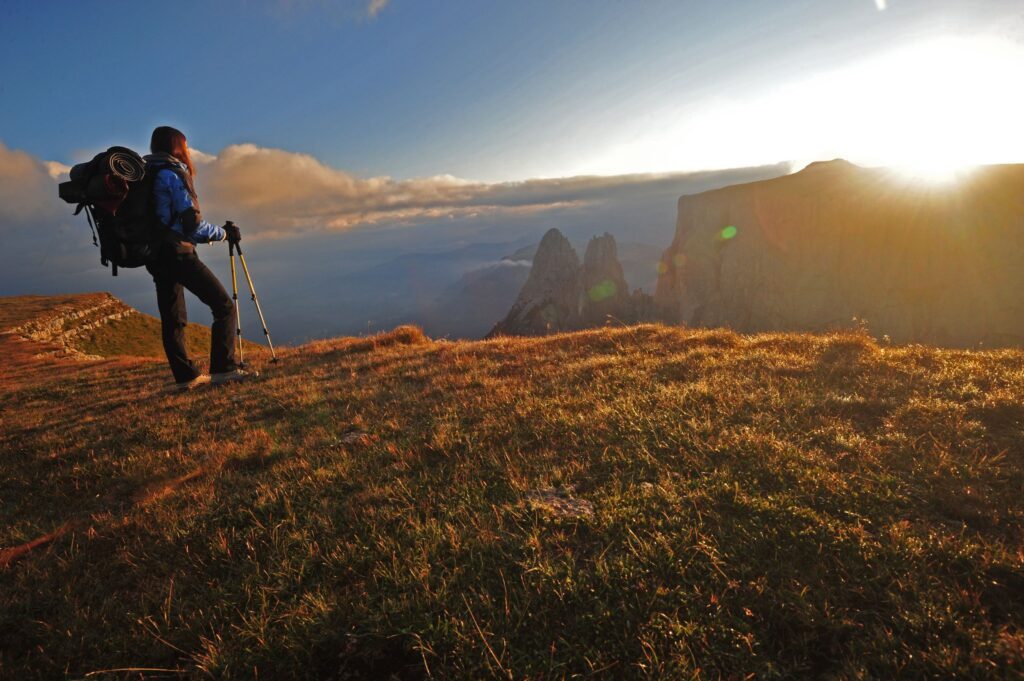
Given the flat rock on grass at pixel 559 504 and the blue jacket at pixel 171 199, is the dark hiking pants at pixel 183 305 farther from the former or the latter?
the flat rock on grass at pixel 559 504

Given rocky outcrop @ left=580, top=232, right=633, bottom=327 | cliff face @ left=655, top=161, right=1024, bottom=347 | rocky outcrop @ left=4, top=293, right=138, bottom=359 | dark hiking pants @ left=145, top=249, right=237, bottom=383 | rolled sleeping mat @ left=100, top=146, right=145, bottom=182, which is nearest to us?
rolled sleeping mat @ left=100, top=146, right=145, bottom=182

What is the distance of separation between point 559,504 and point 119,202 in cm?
974

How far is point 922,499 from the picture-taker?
361 cm

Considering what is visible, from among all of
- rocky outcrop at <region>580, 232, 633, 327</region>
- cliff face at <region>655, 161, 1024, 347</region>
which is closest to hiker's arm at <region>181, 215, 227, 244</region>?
cliff face at <region>655, 161, 1024, 347</region>

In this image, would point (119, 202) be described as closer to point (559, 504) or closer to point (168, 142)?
point (168, 142)

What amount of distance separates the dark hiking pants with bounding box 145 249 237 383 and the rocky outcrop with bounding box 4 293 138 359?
3935 cm

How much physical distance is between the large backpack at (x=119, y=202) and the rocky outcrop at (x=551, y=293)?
416 feet

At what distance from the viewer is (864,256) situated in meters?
75.2

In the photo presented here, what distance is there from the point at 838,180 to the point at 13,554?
10888 centimetres

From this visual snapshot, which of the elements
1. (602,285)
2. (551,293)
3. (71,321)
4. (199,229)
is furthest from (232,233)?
(551,293)

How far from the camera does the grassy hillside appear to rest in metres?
2.54

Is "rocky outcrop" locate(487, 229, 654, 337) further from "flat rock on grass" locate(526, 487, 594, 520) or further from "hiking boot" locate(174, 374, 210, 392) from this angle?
"flat rock on grass" locate(526, 487, 594, 520)

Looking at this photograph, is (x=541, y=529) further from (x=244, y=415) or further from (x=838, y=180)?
(x=838, y=180)

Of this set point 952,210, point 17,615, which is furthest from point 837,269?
point 17,615
